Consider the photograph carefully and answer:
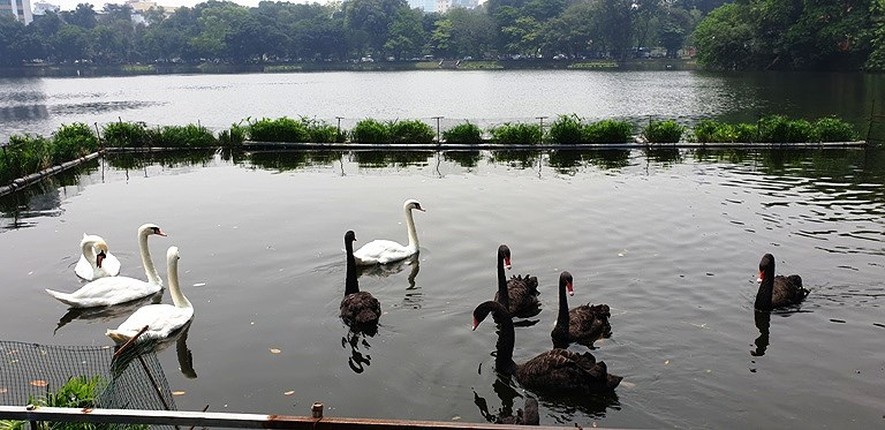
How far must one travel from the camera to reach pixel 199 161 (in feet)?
73.0

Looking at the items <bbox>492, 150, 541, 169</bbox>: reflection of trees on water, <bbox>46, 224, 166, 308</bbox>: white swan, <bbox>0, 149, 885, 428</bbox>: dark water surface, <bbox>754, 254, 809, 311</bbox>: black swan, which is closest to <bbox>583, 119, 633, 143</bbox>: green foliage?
<bbox>492, 150, 541, 169</bbox>: reflection of trees on water

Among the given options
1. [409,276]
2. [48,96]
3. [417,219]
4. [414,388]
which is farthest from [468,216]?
[48,96]

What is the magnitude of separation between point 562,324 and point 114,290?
245 inches

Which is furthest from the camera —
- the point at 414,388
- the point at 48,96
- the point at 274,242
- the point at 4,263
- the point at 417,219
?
the point at 48,96

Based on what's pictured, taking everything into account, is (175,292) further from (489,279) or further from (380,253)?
(489,279)

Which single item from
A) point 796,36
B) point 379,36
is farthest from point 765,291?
point 379,36

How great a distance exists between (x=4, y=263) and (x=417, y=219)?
7.21 m

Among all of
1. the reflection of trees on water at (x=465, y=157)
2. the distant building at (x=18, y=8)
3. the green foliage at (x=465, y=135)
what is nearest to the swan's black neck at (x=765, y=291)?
the reflection of trees on water at (x=465, y=157)

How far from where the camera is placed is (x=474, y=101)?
50.3m

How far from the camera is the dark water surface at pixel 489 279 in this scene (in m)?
7.38

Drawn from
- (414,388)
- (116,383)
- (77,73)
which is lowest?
(414,388)

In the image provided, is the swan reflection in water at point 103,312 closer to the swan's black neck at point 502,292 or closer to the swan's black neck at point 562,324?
the swan's black neck at point 502,292

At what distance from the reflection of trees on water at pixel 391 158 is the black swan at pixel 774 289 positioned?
41.4 ft

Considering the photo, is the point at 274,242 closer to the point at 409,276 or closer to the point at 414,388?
the point at 409,276
